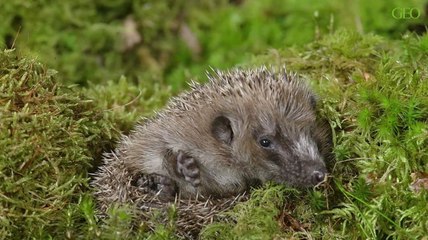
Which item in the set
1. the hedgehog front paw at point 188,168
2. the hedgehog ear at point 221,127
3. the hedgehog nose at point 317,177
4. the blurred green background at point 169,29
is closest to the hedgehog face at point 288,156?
the hedgehog nose at point 317,177

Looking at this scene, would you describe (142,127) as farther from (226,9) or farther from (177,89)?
(226,9)

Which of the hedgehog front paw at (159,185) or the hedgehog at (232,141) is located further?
the hedgehog front paw at (159,185)

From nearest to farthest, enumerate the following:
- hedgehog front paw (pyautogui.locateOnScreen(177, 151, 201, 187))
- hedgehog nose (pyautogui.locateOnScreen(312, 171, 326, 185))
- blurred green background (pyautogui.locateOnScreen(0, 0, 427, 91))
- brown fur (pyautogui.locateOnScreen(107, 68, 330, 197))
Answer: hedgehog nose (pyautogui.locateOnScreen(312, 171, 326, 185))
brown fur (pyautogui.locateOnScreen(107, 68, 330, 197))
hedgehog front paw (pyautogui.locateOnScreen(177, 151, 201, 187))
blurred green background (pyautogui.locateOnScreen(0, 0, 427, 91))

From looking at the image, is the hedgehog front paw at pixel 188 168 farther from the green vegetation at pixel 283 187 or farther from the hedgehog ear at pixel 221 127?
the green vegetation at pixel 283 187

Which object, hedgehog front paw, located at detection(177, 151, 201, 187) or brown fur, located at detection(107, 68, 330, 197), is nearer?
brown fur, located at detection(107, 68, 330, 197)

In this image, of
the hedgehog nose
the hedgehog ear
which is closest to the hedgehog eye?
the hedgehog ear

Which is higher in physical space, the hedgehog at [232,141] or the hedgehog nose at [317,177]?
the hedgehog at [232,141]

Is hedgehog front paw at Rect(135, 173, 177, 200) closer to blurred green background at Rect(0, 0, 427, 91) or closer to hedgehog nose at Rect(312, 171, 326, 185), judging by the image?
hedgehog nose at Rect(312, 171, 326, 185)

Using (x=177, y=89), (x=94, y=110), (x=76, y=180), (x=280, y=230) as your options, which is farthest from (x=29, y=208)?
(x=177, y=89)
